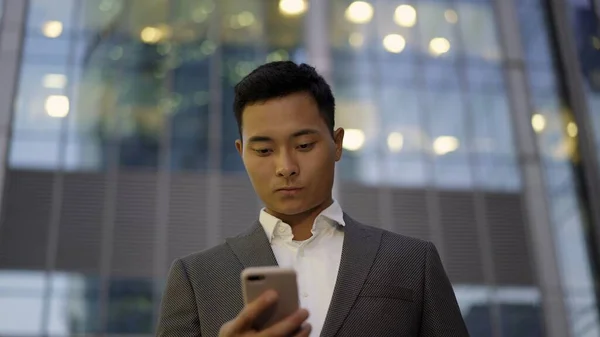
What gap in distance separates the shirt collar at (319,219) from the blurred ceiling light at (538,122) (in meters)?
16.6

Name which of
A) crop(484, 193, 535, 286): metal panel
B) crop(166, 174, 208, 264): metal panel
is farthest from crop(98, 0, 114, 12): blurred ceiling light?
crop(484, 193, 535, 286): metal panel

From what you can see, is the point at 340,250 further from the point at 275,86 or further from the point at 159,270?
the point at 159,270

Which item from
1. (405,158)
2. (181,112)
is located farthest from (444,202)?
(181,112)

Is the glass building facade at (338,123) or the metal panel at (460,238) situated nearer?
the glass building facade at (338,123)

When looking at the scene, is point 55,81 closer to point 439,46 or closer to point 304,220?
point 439,46

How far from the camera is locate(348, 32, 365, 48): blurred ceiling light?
1794 cm

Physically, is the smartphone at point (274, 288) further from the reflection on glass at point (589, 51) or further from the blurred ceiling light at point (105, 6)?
the reflection on glass at point (589, 51)

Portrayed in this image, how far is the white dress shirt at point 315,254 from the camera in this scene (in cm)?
221

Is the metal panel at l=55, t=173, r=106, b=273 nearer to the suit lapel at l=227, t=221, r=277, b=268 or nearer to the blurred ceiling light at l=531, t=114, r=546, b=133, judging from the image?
the blurred ceiling light at l=531, t=114, r=546, b=133

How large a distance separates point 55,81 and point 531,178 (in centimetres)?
1114

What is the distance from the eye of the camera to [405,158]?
17.2 m

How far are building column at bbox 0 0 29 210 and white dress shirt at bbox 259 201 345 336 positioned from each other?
1448 cm

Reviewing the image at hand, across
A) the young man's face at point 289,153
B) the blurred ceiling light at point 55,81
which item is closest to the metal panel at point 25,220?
the blurred ceiling light at point 55,81

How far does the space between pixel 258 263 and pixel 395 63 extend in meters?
16.1
